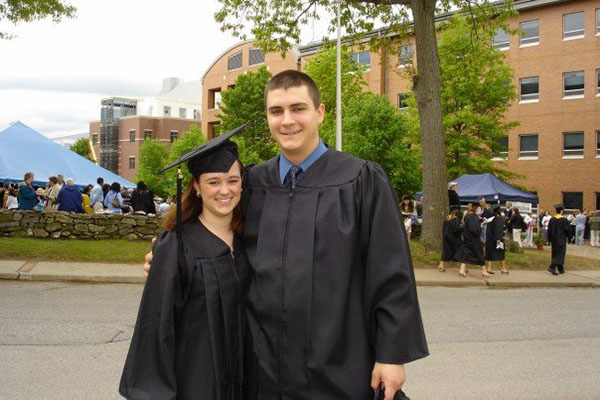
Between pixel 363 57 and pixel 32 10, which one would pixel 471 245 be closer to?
pixel 32 10

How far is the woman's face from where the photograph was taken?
274 cm

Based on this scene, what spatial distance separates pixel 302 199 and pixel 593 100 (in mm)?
38263

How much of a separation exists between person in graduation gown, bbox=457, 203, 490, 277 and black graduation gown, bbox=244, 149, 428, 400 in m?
11.7

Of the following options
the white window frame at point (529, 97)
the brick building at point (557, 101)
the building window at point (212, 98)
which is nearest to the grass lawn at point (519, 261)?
the brick building at point (557, 101)

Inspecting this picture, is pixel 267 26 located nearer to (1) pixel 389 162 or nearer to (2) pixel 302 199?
(1) pixel 389 162

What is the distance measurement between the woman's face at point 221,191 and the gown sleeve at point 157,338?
0.29m

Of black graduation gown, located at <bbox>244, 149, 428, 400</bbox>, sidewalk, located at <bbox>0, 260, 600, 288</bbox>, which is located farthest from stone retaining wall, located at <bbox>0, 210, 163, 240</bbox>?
black graduation gown, located at <bbox>244, 149, 428, 400</bbox>

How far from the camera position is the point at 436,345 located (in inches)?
270

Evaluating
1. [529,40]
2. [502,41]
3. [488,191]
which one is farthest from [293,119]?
[502,41]

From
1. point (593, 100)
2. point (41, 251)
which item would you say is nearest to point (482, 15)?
point (41, 251)

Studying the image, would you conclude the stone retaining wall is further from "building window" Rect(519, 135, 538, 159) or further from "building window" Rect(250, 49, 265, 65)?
"building window" Rect(250, 49, 265, 65)

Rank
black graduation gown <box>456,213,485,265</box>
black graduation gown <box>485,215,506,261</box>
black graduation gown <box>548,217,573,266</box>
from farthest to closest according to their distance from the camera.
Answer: black graduation gown <box>548,217,573,266</box>
black graduation gown <box>485,215,506,261</box>
black graduation gown <box>456,213,485,265</box>

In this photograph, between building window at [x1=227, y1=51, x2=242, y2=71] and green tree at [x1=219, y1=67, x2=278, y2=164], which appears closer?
green tree at [x1=219, y1=67, x2=278, y2=164]

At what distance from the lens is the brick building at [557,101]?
35.7 m
